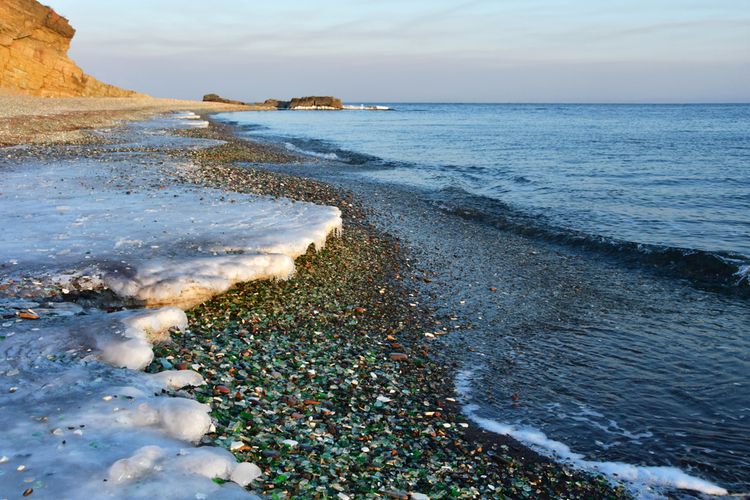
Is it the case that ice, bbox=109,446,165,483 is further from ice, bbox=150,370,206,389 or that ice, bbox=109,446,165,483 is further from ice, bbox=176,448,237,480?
ice, bbox=150,370,206,389

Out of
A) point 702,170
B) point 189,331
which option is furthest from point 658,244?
point 702,170

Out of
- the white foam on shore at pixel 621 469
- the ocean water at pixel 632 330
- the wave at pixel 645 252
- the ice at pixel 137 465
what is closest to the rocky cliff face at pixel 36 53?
the ocean water at pixel 632 330

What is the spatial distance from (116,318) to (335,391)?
279cm

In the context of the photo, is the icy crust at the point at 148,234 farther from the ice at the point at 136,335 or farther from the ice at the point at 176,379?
the ice at the point at 176,379

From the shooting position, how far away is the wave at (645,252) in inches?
464

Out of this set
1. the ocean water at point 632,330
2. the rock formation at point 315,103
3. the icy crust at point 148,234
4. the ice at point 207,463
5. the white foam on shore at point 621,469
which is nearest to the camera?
the ice at point 207,463

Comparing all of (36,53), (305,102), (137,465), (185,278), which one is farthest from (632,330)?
(305,102)

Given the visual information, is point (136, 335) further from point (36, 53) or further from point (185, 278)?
point (36, 53)

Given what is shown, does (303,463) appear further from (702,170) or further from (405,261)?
(702,170)

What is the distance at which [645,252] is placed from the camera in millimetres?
13461

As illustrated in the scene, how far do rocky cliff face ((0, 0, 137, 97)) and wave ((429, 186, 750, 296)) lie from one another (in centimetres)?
7023

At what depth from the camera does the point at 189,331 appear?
6.96m

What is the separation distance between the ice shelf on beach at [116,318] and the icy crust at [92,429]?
0.04ft

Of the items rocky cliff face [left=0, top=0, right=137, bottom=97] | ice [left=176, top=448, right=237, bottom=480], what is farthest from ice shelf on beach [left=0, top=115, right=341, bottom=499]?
rocky cliff face [left=0, top=0, right=137, bottom=97]
